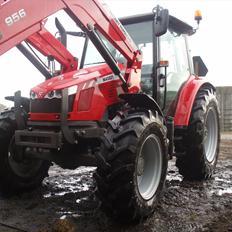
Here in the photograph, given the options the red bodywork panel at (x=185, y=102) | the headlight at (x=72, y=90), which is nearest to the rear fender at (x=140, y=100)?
the headlight at (x=72, y=90)

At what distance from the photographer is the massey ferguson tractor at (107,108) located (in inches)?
146

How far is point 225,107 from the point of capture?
A: 18375 mm

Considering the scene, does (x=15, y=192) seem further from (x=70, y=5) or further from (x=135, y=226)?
(x=70, y=5)

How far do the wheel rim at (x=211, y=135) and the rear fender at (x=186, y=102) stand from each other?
0.70 meters

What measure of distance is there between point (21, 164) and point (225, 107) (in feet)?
48.9

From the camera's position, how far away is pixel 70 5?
3.93 meters

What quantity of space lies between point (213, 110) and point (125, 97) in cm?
241

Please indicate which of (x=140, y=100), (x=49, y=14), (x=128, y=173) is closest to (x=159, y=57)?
(x=140, y=100)

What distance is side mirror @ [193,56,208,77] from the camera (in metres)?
6.67

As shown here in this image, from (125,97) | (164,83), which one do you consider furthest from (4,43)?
(164,83)

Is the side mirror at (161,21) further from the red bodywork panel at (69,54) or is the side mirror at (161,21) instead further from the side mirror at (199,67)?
the side mirror at (199,67)

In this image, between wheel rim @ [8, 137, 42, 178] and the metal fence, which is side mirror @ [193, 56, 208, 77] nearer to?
wheel rim @ [8, 137, 42, 178]

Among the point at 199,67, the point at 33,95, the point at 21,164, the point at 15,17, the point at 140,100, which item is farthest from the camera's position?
the point at 199,67

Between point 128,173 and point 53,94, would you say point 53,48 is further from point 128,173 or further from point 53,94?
point 128,173
